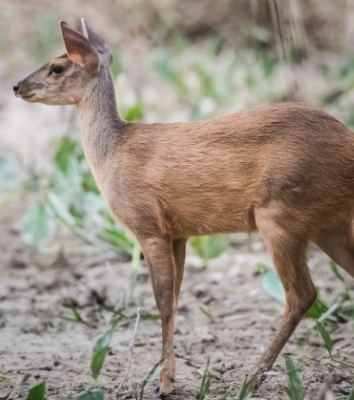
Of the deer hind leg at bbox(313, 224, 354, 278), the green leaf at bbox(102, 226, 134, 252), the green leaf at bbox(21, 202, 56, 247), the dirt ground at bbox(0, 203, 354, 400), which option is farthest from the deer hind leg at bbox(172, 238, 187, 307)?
the green leaf at bbox(21, 202, 56, 247)

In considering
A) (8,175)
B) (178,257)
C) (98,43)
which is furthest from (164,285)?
(8,175)

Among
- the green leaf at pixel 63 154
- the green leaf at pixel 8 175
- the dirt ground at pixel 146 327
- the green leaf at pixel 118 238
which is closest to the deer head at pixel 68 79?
the dirt ground at pixel 146 327

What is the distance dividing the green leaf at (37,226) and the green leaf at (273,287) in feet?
6.03

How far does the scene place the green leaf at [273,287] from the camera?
4.44 metres

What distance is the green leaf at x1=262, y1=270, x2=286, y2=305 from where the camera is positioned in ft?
14.6

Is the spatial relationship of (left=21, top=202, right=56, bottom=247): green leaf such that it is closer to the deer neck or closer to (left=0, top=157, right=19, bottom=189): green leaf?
(left=0, top=157, right=19, bottom=189): green leaf

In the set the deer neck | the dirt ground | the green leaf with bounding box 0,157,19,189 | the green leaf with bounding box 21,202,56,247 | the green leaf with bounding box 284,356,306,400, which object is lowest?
the dirt ground

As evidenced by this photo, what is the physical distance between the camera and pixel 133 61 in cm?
941

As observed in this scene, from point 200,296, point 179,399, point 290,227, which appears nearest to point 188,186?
point 290,227

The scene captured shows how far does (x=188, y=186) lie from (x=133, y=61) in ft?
19.3

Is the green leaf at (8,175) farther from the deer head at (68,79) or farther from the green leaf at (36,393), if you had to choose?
the green leaf at (36,393)

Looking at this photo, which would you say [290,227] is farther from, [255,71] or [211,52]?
[211,52]

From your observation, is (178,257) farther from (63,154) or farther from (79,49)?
(63,154)

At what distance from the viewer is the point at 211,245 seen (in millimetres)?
5281
